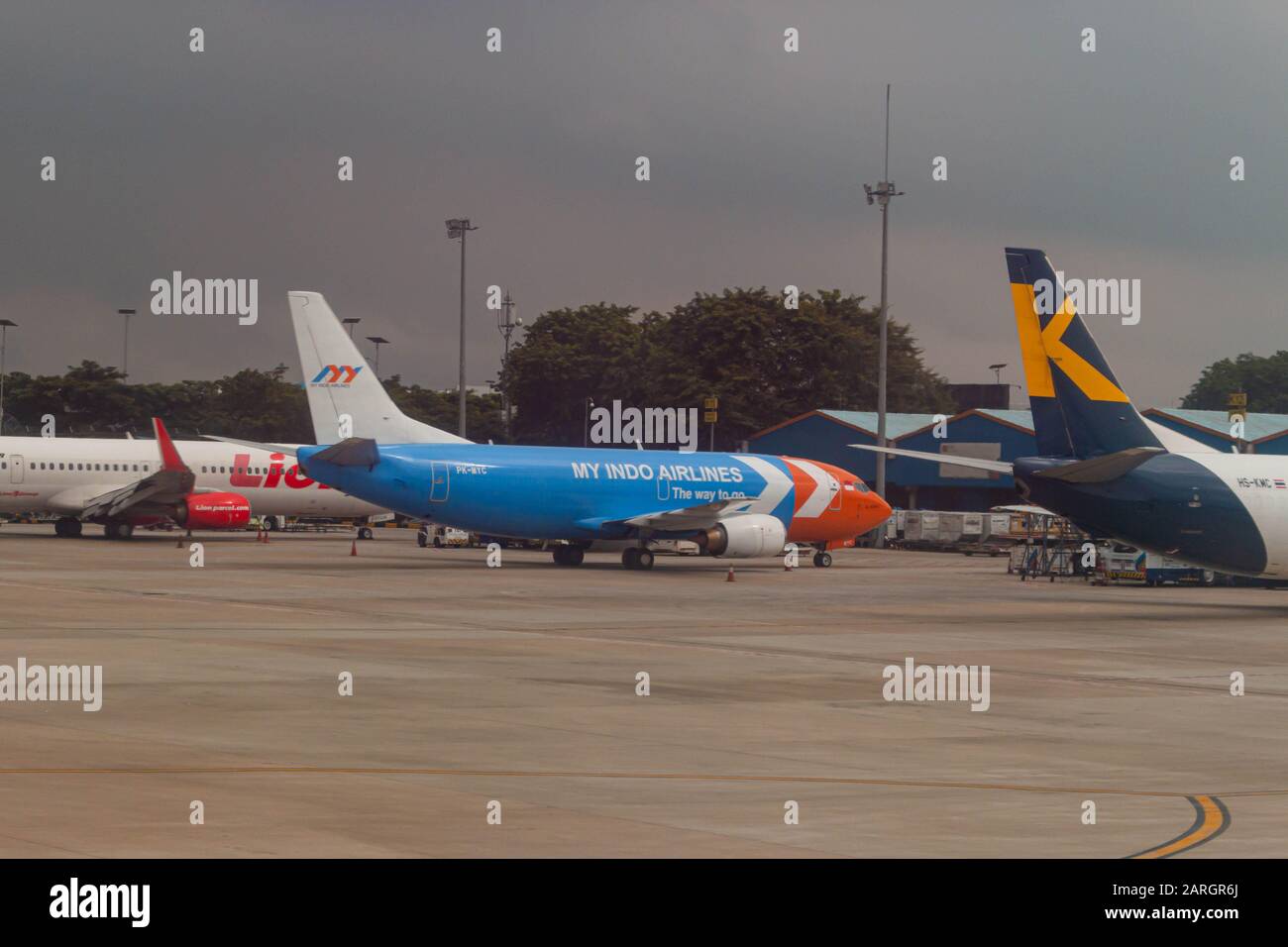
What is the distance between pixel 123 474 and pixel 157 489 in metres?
3.69

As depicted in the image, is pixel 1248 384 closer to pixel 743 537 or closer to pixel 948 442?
pixel 948 442

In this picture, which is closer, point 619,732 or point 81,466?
point 619,732

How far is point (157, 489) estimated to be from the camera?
6525cm

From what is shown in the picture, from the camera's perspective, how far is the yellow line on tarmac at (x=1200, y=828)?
10.9 meters

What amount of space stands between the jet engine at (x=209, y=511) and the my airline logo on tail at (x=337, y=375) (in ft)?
59.5

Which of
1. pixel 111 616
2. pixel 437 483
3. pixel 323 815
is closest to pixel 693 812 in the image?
pixel 323 815

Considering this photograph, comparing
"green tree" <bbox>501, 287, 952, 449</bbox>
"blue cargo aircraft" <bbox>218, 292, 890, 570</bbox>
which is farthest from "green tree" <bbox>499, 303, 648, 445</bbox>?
"blue cargo aircraft" <bbox>218, 292, 890, 570</bbox>

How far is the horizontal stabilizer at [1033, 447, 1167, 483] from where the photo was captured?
35688 mm

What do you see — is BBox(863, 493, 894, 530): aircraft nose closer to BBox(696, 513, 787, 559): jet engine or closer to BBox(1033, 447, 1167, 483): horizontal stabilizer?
BBox(696, 513, 787, 559): jet engine

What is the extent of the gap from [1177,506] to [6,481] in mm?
48588

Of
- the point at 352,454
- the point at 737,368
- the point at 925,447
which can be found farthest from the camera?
the point at 737,368

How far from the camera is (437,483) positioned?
49031 millimetres

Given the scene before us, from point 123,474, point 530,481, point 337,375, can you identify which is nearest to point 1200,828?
point 530,481
